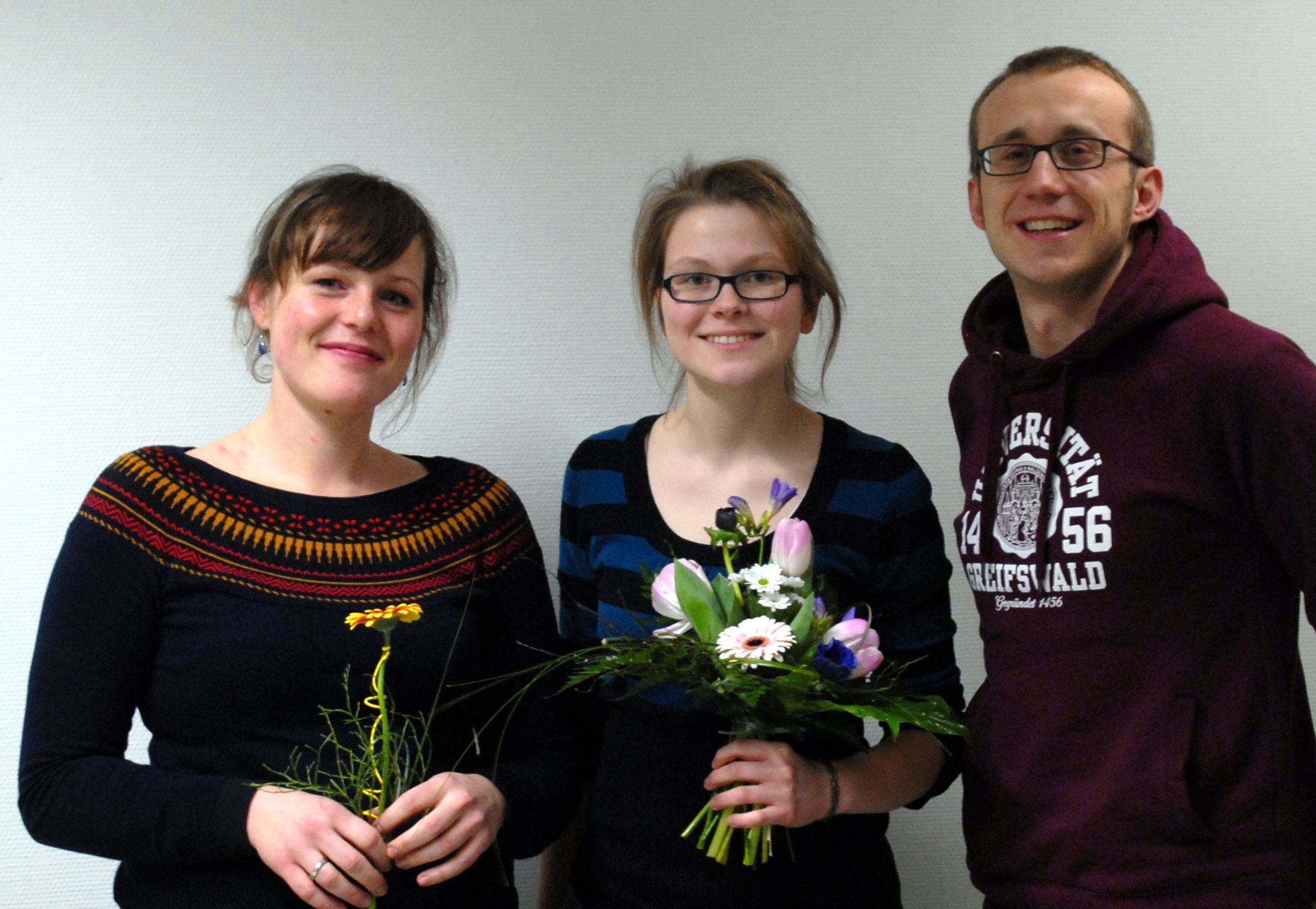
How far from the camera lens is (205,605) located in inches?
59.7

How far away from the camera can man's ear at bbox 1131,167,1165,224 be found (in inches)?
59.7

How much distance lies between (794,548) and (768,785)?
1.01ft

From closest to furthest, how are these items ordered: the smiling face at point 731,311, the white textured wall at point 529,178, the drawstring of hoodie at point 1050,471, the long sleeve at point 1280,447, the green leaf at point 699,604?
the long sleeve at point 1280,447 < the green leaf at point 699,604 < the drawstring of hoodie at point 1050,471 < the smiling face at point 731,311 < the white textured wall at point 529,178

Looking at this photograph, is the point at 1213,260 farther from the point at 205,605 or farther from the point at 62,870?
the point at 62,870

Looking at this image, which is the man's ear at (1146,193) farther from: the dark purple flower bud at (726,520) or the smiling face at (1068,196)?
the dark purple flower bud at (726,520)

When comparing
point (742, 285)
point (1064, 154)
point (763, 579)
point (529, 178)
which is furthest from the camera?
point (529, 178)

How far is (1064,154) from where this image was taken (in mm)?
1510

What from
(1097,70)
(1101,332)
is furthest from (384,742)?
(1097,70)

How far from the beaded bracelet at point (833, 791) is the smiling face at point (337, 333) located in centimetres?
84

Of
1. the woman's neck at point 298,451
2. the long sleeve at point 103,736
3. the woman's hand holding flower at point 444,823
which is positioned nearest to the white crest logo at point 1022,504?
the woman's hand holding flower at point 444,823

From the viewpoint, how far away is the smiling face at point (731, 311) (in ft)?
5.29

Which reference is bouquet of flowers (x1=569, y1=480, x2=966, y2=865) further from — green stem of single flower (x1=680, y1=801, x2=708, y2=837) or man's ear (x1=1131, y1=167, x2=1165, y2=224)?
man's ear (x1=1131, y1=167, x2=1165, y2=224)

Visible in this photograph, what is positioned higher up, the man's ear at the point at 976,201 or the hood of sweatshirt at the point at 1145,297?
the man's ear at the point at 976,201

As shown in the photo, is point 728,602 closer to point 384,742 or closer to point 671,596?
point 671,596
